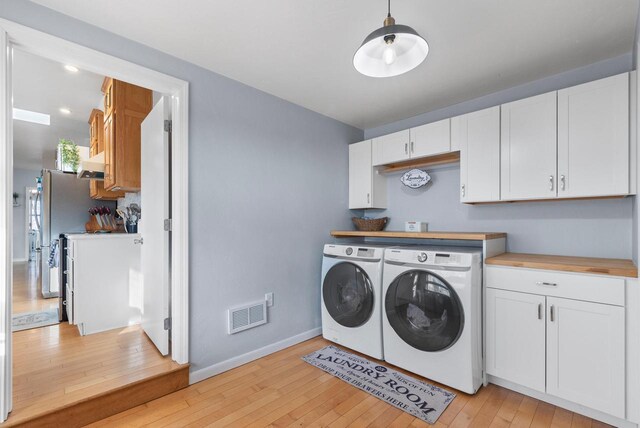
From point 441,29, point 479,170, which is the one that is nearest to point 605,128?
point 479,170

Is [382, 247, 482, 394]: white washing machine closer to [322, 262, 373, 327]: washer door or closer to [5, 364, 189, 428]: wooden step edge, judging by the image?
[322, 262, 373, 327]: washer door

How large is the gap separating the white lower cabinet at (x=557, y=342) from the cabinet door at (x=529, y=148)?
2.14 feet

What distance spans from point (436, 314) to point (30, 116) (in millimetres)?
5495

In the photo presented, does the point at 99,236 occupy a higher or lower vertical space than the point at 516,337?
higher

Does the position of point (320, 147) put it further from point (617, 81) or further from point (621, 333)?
point (621, 333)

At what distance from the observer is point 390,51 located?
134 centimetres

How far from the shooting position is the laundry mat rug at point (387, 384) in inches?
74.7

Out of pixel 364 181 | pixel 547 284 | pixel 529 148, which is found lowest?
pixel 547 284

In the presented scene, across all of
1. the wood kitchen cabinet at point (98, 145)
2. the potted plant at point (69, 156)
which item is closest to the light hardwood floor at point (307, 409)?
the wood kitchen cabinet at point (98, 145)

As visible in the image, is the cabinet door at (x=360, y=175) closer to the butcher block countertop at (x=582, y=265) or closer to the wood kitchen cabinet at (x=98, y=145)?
the butcher block countertop at (x=582, y=265)

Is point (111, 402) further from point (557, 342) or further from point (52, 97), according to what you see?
point (52, 97)

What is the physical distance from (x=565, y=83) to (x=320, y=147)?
6.88 ft

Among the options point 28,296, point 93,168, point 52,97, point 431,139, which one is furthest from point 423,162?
point 28,296

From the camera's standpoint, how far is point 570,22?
172 cm
